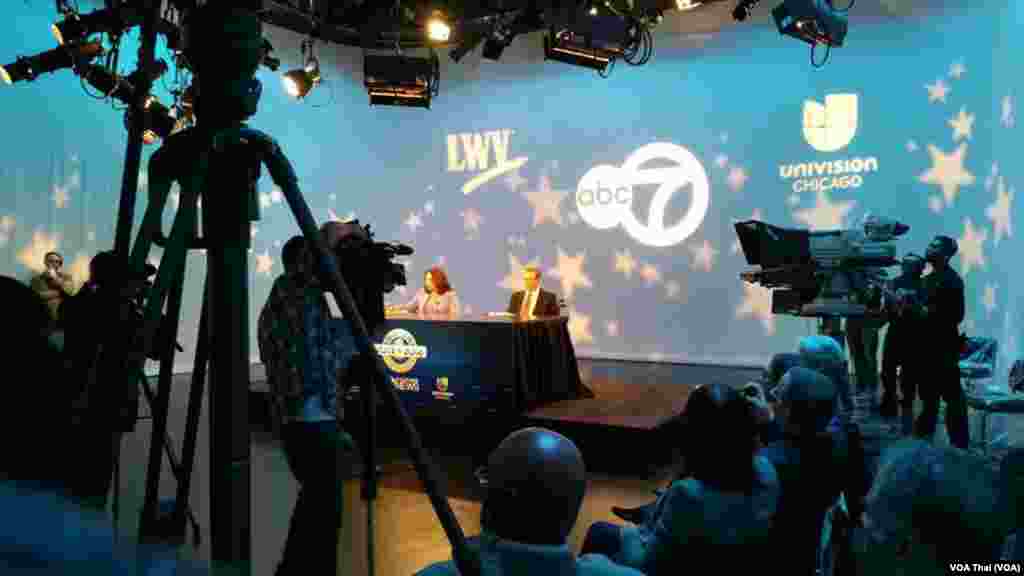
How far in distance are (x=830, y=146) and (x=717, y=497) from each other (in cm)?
667

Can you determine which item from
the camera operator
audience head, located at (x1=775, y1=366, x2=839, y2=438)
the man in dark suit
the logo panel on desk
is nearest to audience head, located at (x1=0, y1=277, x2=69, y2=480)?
the camera operator

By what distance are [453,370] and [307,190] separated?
19.4 feet

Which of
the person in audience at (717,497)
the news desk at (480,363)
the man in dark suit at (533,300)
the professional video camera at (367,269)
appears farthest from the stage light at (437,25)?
the person in audience at (717,497)

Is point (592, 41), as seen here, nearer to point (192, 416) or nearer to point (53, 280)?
point (53, 280)

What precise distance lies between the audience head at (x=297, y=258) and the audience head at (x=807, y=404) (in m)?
1.45

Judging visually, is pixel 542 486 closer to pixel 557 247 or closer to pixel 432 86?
pixel 432 86

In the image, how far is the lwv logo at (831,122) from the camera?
23.9ft

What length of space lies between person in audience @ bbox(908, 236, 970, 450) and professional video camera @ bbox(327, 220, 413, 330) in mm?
3394

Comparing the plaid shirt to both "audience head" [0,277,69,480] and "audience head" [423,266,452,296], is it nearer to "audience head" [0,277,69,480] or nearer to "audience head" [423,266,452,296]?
"audience head" [0,277,69,480]

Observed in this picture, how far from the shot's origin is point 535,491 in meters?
1.08

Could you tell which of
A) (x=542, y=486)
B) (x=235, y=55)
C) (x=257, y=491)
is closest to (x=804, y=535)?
(x=542, y=486)

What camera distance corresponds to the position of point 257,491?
150 inches

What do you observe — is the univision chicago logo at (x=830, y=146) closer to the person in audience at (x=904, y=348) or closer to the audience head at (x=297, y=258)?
the person in audience at (x=904, y=348)

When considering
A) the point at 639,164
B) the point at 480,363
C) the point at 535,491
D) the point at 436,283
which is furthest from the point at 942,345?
the point at 639,164
